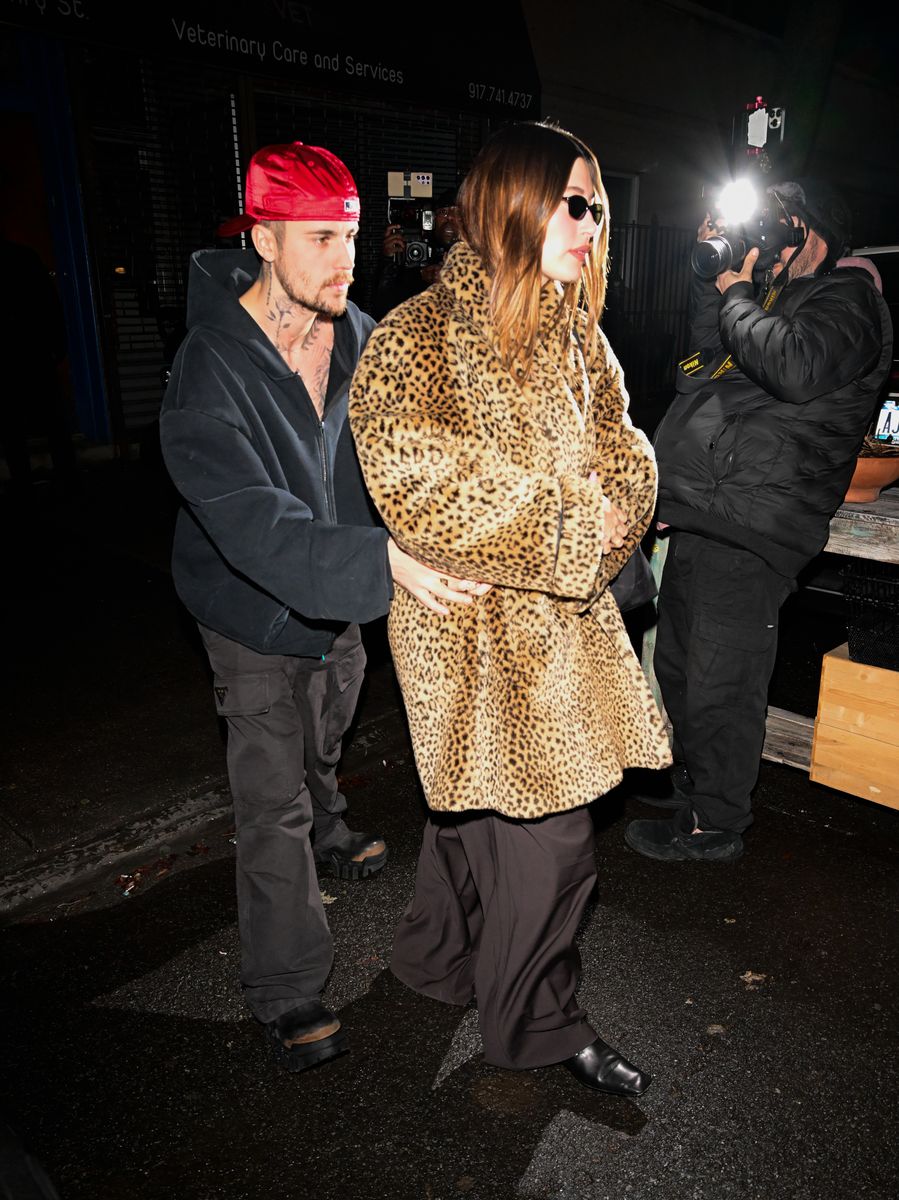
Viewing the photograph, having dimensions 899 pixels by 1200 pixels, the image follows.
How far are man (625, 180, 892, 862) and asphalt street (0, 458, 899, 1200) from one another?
48 centimetres

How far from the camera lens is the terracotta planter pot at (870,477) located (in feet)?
12.2

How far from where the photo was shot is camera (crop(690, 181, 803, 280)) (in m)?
3.24

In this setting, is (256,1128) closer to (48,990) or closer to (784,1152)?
(48,990)

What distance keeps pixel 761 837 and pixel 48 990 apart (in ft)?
8.97

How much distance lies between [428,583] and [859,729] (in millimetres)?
2487

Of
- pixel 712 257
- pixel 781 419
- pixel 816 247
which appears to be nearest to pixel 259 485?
pixel 781 419

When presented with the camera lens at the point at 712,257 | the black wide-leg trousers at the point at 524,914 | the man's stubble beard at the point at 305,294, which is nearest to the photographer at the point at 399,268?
the camera lens at the point at 712,257

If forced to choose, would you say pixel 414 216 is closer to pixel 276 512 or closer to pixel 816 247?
pixel 816 247

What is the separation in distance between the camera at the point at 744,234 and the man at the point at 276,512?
1422mm

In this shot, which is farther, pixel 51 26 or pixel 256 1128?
pixel 51 26

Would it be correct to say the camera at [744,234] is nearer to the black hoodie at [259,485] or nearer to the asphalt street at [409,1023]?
the black hoodie at [259,485]

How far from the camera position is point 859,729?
3.83 m

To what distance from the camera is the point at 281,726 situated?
2.68 m

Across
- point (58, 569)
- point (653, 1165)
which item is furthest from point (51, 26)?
point (653, 1165)
